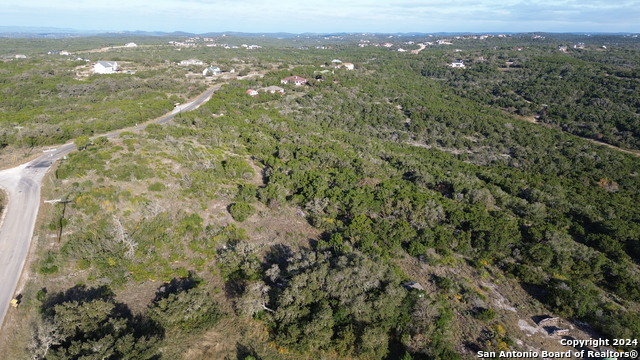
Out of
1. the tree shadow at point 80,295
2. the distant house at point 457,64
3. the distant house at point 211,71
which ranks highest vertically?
the distant house at point 457,64

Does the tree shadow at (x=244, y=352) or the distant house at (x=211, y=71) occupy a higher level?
the distant house at (x=211, y=71)

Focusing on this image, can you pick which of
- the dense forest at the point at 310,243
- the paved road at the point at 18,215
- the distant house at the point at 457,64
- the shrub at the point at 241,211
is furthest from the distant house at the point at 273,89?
the distant house at the point at 457,64

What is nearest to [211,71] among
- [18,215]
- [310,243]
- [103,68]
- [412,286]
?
[103,68]

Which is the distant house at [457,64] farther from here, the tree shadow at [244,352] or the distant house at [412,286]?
the tree shadow at [244,352]

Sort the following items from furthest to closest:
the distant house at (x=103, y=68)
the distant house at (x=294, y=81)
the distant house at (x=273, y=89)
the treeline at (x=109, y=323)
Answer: the distant house at (x=294, y=81) < the distant house at (x=103, y=68) < the distant house at (x=273, y=89) < the treeline at (x=109, y=323)

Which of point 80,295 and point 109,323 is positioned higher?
point 109,323

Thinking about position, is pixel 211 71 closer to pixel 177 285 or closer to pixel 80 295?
pixel 177 285

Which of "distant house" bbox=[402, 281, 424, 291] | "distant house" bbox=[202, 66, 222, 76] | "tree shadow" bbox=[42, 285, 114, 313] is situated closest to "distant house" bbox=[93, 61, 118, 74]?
"distant house" bbox=[202, 66, 222, 76]
